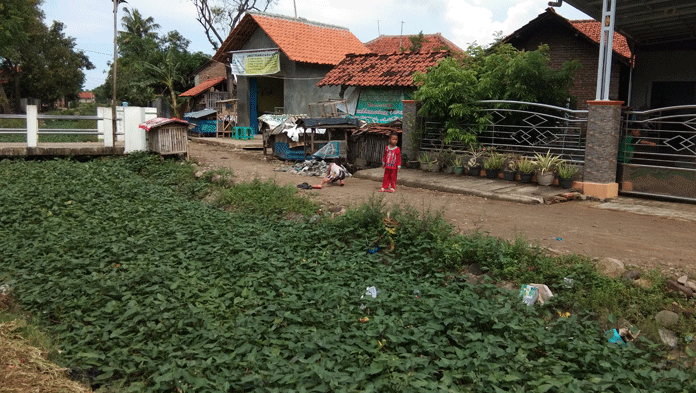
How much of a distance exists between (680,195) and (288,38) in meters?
15.3

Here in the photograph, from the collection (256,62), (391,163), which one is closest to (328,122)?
(391,163)

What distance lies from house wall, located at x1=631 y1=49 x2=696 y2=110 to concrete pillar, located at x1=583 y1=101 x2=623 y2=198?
7.94 meters

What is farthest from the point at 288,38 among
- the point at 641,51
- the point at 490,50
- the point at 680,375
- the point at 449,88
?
the point at 680,375

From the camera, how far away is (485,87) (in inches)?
516

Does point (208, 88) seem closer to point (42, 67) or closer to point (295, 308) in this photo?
point (42, 67)

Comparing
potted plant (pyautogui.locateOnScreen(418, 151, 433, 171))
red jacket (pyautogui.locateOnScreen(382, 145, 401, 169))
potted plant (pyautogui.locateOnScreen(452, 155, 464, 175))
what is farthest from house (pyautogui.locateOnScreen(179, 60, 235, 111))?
red jacket (pyautogui.locateOnScreen(382, 145, 401, 169))

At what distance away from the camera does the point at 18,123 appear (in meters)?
27.7

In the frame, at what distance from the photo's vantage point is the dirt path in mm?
6645

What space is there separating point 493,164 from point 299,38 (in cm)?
1235

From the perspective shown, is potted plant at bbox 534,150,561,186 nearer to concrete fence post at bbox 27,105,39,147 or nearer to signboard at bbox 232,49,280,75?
concrete fence post at bbox 27,105,39,147

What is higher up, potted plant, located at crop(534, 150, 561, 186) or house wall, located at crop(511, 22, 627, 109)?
house wall, located at crop(511, 22, 627, 109)

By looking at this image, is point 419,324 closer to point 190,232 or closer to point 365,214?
point 365,214

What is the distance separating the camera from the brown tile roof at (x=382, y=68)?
17.1 meters

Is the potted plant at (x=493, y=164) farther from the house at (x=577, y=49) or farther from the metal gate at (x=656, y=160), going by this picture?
the house at (x=577, y=49)
